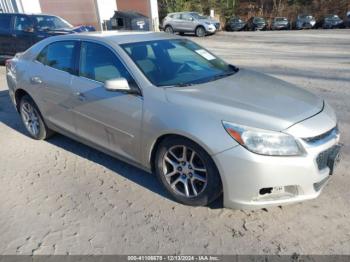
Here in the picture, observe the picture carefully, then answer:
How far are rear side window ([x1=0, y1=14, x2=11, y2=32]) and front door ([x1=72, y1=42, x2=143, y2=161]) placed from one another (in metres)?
8.55

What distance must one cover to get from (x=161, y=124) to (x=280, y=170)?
3.55ft

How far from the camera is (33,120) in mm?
4617

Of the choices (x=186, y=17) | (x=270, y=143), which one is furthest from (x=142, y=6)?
(x=270, y=143)

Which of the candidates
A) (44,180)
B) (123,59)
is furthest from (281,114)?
(44,180)

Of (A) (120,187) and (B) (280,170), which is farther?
(A) (120,187)

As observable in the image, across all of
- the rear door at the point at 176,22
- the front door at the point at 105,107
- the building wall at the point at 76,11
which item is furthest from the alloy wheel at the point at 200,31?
the front door at the point at 105,107

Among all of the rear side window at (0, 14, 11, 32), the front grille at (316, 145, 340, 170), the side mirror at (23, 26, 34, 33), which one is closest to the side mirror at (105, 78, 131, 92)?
the front grille at (316, 145, 340, 170)

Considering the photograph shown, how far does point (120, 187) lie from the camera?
3387 mm

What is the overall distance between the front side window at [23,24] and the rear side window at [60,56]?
7.06m

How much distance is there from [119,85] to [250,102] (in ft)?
4.05

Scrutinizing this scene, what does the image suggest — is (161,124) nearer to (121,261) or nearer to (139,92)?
(139,92)

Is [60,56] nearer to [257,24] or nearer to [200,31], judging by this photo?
[200,31]

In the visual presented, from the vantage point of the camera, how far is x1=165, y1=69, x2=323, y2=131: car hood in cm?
260

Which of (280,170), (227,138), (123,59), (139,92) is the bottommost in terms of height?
(280,170)
